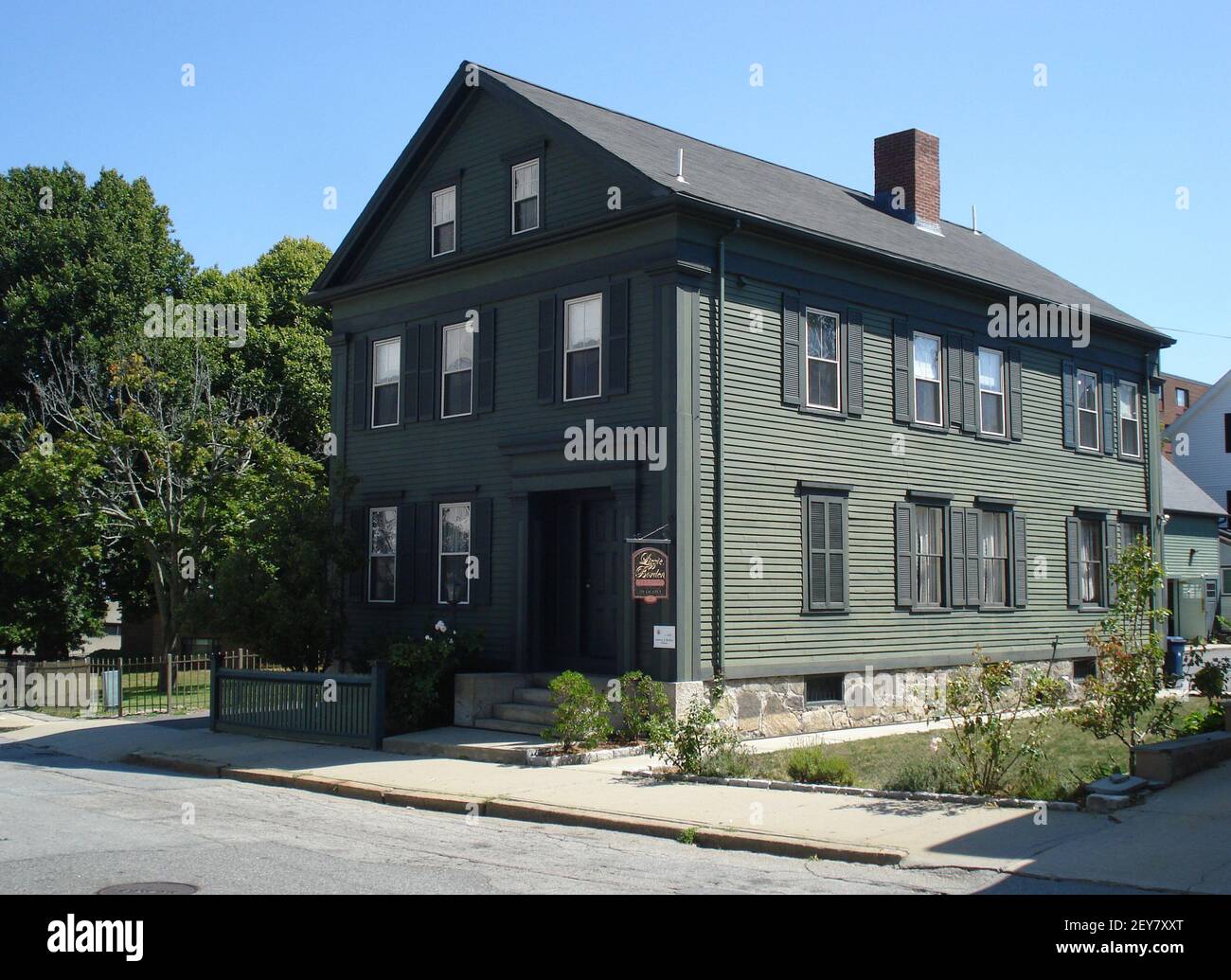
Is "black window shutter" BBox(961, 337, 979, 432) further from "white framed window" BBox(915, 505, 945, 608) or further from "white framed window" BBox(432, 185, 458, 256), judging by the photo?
"white framed window" BBox(432, 185, 458, 256)

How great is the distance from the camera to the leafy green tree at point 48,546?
2781cm

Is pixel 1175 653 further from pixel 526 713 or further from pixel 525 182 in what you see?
pixel 525 182

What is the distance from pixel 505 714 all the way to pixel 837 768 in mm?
6404

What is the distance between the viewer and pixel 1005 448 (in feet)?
74.0

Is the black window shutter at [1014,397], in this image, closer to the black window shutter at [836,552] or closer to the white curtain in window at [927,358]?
the white curtain in window at [927,358]

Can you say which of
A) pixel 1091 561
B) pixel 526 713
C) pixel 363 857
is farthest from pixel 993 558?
pixel 363 857

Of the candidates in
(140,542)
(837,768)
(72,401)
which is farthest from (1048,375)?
(72,401)

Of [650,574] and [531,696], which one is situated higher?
[650,574]

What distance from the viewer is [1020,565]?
74.2 feet

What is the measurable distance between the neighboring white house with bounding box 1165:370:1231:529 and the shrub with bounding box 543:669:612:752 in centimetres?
4055

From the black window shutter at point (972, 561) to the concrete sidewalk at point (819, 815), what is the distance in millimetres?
9176

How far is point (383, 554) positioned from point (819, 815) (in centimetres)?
1233

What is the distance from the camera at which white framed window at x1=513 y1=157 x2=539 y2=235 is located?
19.5 meters

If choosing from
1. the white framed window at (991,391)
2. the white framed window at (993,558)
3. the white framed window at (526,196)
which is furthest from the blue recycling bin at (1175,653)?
Answer: the white framed window at (526,196)
